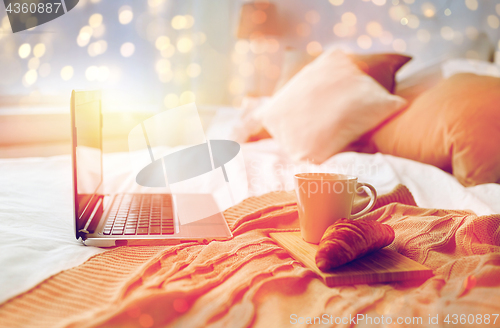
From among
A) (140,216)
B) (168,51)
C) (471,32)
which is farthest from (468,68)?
(168,51)

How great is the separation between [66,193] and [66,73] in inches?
74.2

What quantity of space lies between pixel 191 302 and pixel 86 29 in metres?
2.54

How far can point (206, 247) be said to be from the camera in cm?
49

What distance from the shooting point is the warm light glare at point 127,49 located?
8.46 ft

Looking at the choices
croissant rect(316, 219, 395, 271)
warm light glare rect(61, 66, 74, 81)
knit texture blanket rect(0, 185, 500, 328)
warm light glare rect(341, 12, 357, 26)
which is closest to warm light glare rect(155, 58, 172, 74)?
warm light glare rect(61, 66, 74, 81)

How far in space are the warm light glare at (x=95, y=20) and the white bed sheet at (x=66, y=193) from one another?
163cm

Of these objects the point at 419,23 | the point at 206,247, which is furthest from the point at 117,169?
the point at 419,23

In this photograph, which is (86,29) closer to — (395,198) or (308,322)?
(395,198)

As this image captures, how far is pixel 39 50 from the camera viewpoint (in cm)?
227

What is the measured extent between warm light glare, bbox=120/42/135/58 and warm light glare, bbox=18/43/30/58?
58cm

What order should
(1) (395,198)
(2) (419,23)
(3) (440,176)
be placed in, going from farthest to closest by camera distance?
(2) (419,23) < (3) (440,176) < (1) (395,198)

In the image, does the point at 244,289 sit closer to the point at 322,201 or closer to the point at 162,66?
the point at 322,201

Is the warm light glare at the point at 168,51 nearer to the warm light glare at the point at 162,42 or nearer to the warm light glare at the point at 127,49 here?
the warm light glare at the point at 162,42

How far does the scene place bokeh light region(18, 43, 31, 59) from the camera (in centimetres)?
221
